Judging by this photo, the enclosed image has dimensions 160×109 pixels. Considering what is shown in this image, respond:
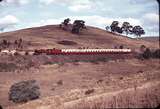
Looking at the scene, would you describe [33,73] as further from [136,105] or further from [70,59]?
[136,105]

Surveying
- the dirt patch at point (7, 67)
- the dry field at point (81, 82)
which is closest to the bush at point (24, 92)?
the dry field at point (81, 82)

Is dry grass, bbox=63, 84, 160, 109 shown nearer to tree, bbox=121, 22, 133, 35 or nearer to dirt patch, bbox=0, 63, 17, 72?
dirt patch, bbox=0, 63, 17, 72

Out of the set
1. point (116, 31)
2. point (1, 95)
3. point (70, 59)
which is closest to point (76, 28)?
point (116, 31)

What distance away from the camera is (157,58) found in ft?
220

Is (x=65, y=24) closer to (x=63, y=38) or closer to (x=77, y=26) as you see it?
(x=77, y=26)

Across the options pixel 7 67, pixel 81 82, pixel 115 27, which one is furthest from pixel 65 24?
pixel 81 82

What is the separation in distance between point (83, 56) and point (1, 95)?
34.2m

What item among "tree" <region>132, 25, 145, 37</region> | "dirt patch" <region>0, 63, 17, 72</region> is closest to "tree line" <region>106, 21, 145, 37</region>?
"tree" <region>132, 25, 145, 37</region>

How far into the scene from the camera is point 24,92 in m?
27.2

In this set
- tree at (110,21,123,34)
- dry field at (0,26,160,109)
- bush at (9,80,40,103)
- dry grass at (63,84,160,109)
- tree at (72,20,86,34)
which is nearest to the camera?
dry grass at (63,84,160,109)

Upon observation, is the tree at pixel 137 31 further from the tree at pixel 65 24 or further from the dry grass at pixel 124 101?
the dry grass at pixel 124 101

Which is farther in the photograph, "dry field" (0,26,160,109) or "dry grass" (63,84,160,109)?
"dry field" (0,26,160,109)

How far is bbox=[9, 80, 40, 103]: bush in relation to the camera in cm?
2676

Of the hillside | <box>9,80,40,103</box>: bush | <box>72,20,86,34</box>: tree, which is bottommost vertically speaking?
<box>9,80,40,103</box>: bush
